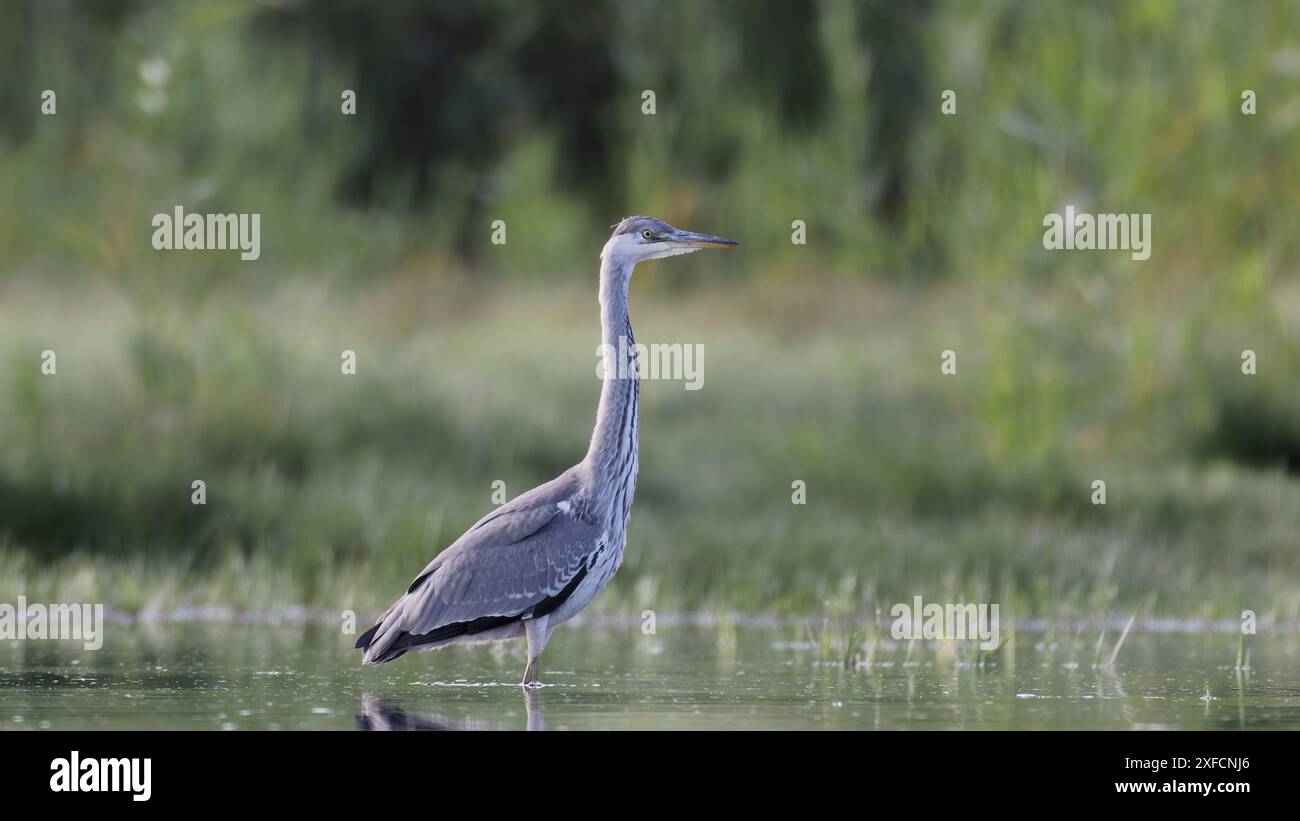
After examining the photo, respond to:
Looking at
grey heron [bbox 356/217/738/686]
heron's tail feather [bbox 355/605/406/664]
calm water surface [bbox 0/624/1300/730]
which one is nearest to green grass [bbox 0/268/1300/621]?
calm water surface [bbox 0/624/1300/730]

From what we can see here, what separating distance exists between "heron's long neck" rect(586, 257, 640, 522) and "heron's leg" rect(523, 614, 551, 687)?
604 millimetres

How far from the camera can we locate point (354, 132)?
80.5 ft

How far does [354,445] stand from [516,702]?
621 cm

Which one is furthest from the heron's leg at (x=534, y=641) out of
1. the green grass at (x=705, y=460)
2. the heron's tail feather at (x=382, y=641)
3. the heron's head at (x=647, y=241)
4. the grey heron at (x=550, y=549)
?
the green grass at (x=705, y=460)

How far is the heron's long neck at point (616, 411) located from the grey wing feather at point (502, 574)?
26 centimetres

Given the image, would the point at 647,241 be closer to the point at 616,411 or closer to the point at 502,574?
the point at 616,411

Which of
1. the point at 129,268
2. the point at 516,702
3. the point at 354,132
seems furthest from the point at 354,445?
the point at 354,132

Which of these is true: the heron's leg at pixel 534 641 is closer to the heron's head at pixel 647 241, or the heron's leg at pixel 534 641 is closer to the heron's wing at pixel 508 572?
the heron's wing at pixel 508 572

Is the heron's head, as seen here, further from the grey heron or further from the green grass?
the green grass

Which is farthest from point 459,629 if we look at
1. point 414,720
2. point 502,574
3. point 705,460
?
point 705,460

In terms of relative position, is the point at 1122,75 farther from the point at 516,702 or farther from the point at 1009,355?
the point at 516,702

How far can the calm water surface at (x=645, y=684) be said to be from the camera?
7551mm

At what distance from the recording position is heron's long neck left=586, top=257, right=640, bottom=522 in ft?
29.9

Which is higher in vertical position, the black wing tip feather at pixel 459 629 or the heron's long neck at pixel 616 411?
the heron's long neck at pixel 616 411
